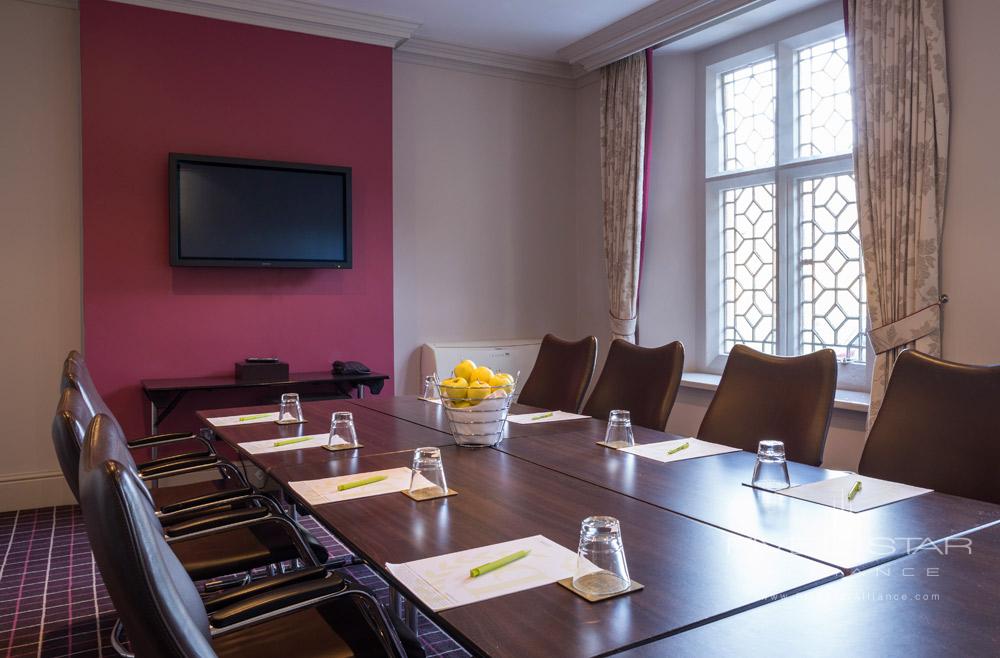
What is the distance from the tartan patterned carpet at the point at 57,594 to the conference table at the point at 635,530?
713 millimetres

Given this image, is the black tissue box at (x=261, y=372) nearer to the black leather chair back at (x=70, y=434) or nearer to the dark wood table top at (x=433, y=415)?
the dark wood table top at (x=433, y=415)

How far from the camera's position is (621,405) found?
3.49 meters

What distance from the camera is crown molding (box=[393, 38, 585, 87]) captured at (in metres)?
5.67

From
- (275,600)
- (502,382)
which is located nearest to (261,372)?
(502,382)

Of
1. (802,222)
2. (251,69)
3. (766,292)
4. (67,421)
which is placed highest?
(251,69)

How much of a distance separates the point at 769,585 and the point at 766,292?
4.21m

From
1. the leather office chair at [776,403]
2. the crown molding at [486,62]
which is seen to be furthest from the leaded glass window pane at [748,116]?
the leather office chair at [776,403]

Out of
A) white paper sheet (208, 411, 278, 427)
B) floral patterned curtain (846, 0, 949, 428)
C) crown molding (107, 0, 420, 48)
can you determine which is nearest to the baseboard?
white paper sheet (208, 411, 278, 427)

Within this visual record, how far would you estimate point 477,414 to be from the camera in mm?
2457

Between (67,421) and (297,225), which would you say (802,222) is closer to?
(297,225)

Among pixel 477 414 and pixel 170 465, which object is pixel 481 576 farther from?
pixel 170 465

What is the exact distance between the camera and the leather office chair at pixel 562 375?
3770 mm

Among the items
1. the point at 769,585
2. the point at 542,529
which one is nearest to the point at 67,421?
the point at 542,529

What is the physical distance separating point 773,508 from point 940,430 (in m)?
0.86
